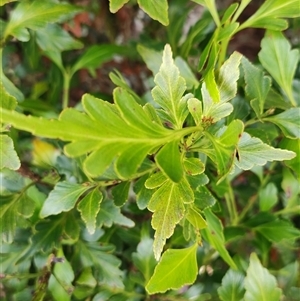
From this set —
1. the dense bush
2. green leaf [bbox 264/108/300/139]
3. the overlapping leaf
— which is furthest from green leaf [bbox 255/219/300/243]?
the overlapping leaf

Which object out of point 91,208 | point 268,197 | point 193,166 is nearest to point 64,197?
point 91,208

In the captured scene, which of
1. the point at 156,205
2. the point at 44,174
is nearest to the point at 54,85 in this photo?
the point at 44,174

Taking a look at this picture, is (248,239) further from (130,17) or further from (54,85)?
(130,17)

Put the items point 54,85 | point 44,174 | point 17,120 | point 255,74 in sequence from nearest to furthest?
point 17,120, point 255,74, point 44,174, point 54,85

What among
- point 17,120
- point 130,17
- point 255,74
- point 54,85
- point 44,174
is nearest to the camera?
point 17,120

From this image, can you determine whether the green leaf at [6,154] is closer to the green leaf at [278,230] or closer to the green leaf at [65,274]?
the green leaf at [65,274]

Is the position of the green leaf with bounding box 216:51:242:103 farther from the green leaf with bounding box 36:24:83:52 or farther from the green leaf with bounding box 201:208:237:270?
the green leaf with bounding box 36:24:83:52

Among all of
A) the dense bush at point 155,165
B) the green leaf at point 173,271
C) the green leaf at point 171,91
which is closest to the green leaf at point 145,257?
the dense bush at point 155,165
